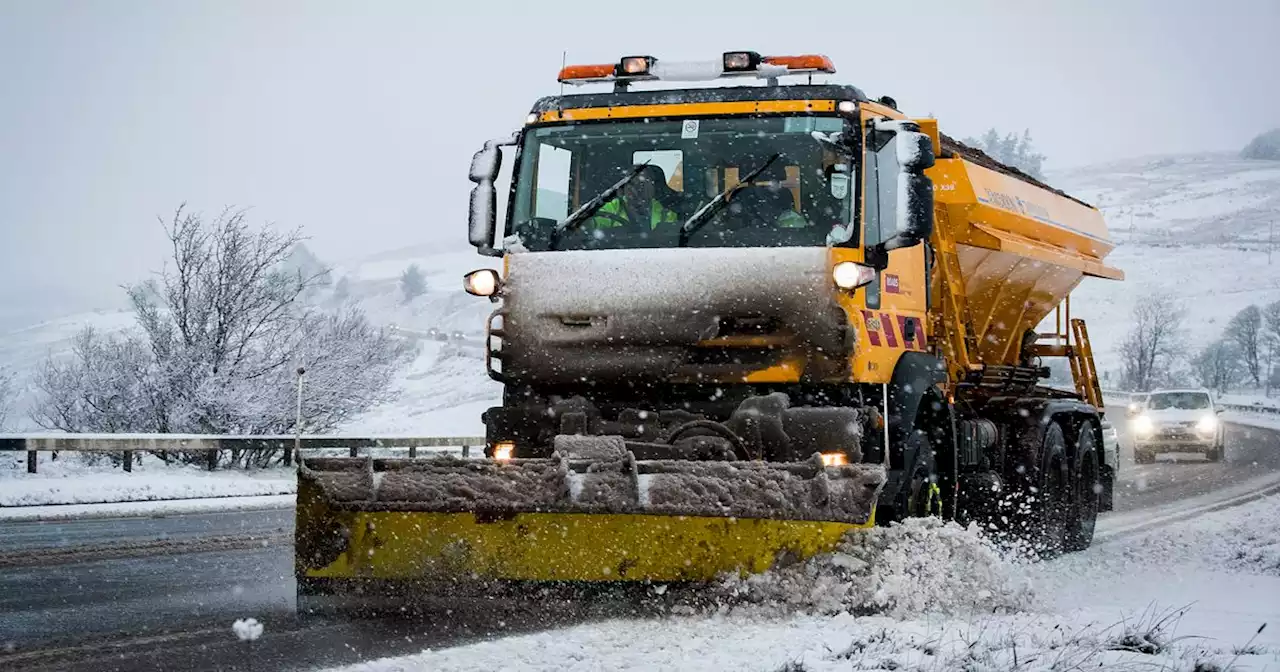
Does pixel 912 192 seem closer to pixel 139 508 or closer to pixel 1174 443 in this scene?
pixel 139 508

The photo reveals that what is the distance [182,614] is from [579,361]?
8.29 ft

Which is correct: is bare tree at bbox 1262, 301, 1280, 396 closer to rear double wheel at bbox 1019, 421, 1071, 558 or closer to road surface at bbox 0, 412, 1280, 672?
rear double wheel at bbox 1019, 421, 1071, 558

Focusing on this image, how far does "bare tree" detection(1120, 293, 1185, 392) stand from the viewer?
3408 inches

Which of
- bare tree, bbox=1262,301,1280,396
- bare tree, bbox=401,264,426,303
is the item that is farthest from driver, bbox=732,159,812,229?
bare tree, bbox=401,264,426,303

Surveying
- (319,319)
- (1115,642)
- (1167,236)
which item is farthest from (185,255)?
(1167,236)

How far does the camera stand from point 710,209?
345 inches

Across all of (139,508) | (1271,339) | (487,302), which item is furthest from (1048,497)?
(1271,339)

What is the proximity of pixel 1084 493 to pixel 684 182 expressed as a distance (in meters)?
6.10

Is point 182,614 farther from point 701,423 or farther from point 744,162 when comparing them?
point 744,162

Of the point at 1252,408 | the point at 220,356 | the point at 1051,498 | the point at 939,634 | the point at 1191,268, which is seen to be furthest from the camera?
the point at 1191,268

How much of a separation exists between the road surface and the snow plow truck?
45 cm

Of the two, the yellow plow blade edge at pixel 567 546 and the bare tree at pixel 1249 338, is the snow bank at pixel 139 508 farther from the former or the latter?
the bare tree at pixel 1249 338

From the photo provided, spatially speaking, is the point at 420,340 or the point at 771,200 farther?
the point at 420,340

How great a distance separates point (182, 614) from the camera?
298 inches
